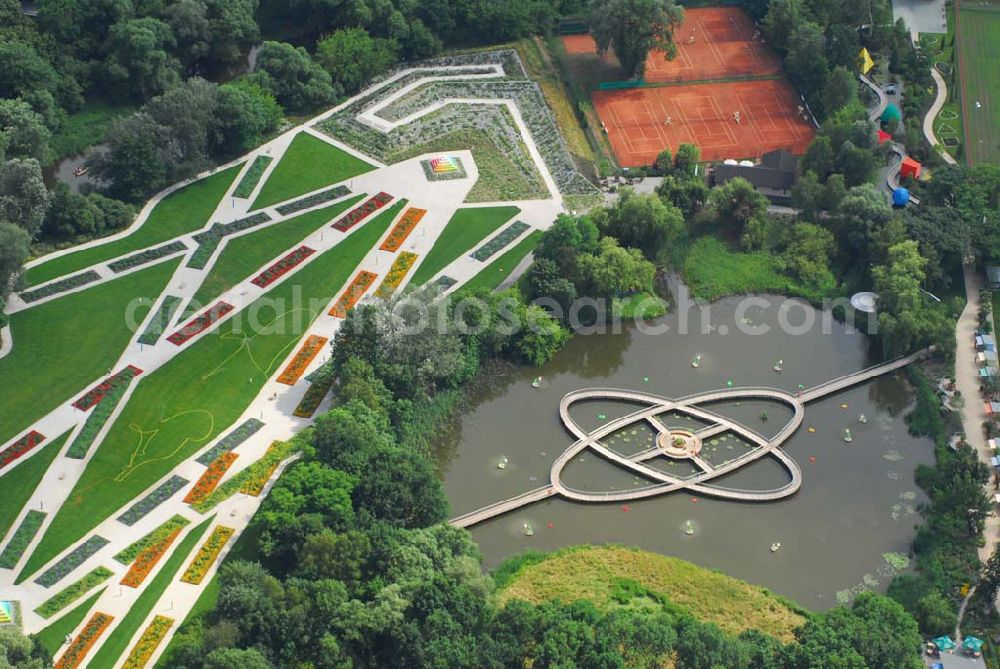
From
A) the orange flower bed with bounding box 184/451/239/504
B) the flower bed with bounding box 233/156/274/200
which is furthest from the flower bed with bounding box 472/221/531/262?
the orange flower bed with bounding box 184/451/239/504

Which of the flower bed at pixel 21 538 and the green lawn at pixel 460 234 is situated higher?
the flower bed at pixel 21 538

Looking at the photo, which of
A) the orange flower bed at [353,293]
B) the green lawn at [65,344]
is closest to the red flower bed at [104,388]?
the green lawn at [65,344]

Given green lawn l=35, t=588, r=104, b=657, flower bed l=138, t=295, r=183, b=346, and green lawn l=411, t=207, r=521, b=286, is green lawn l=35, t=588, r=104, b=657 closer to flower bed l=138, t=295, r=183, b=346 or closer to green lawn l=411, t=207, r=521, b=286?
flower bed l=138, t=295, r=183, b=346

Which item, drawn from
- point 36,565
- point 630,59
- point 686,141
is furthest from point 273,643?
point 630,59

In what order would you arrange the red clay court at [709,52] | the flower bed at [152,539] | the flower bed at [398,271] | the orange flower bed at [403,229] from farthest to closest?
the red clay court at [709,52]
the orange flower bed at [403,229]
the flower bed at [398,271]
the flower bed at [152,539]

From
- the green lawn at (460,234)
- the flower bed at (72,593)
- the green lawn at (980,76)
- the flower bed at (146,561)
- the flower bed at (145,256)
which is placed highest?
the flower bed at (145,256)

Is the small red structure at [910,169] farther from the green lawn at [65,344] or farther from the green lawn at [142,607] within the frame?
the green lawn at [142,607]

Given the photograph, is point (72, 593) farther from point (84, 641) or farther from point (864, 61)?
point (864, 61)
